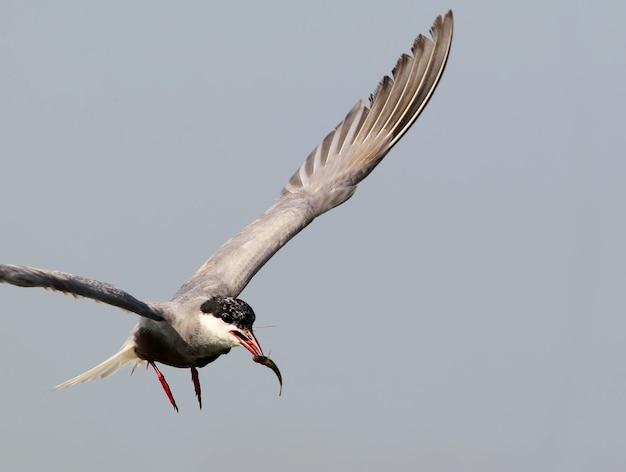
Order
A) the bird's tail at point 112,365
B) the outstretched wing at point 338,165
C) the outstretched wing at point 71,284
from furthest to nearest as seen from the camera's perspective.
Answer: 1. the outstretched wing at point 338,165
2. the bird's tail at point 112,365
3. the outstretched wing at point 71,284

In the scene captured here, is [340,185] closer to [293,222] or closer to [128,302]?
[293,222]

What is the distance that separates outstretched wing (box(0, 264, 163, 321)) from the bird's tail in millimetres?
1570

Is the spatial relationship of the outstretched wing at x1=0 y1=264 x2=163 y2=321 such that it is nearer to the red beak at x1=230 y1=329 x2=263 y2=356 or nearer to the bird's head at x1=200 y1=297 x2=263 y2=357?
the bird's head at x1=200 y1=297 x2=263 y2=357

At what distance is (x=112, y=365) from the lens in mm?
16109

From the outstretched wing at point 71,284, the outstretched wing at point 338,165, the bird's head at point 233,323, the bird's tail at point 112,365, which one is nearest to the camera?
the outstretched wing at point 71,284

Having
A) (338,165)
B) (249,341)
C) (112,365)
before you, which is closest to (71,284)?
(249,341)

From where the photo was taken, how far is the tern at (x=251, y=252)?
46.7 ft

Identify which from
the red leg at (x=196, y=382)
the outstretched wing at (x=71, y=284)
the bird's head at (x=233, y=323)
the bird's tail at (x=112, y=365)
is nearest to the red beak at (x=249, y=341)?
the bird's head at (x=233, y=323)

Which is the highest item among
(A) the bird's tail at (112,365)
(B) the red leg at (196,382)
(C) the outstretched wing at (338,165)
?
(C) the outstretched wing at (338,165)

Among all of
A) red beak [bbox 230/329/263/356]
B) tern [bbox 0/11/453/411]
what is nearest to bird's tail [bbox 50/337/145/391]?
tern [bbox 0/11/453/411]

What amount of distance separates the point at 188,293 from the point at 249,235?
1.83 metres

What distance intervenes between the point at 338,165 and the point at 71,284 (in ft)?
Result: 21.1

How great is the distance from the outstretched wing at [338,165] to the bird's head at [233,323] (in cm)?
129

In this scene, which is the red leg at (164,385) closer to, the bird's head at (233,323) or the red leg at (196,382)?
the red leg at (196,382)
